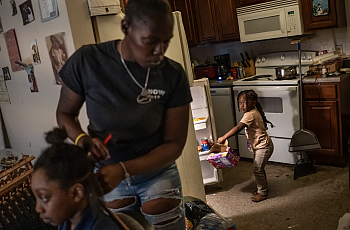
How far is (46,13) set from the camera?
564 mm

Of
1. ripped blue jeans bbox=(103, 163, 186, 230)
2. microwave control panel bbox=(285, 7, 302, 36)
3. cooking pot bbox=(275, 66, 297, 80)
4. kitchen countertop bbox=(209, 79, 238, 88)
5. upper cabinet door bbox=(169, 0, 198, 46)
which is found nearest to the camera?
ripped blue jeans bbox=(103, 163, 186, 230)

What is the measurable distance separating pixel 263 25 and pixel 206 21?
0.48m

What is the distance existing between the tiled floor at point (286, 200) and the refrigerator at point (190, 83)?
0.58ft

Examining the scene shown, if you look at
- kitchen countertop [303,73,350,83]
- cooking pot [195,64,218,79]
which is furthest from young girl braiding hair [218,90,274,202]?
cooking pot [195,64,218,79]

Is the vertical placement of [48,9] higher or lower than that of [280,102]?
higher

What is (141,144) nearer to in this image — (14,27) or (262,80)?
(14,27)

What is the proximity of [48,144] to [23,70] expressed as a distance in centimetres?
24

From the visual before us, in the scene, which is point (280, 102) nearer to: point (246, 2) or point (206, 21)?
point (246, 2)

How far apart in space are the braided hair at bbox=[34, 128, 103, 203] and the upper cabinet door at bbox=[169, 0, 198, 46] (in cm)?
240

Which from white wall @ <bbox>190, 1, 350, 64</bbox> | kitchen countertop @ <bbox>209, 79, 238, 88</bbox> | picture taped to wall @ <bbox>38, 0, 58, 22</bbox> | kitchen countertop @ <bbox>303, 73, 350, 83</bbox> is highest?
picture taped to wall @ <bbox>38, 0, 58, 22</bbox>

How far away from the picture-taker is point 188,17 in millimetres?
2752

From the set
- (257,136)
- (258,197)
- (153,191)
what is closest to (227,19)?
(257,136)

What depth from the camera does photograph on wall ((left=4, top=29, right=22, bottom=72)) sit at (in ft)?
2.03

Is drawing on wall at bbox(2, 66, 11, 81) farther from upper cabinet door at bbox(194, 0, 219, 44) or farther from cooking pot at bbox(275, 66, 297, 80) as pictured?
upper cabinet door at bbox(194, 0, 219, 44)
